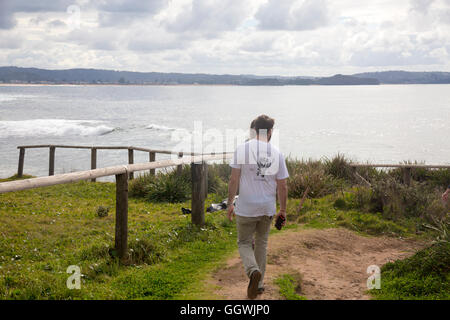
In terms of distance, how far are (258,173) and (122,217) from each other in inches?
91.8

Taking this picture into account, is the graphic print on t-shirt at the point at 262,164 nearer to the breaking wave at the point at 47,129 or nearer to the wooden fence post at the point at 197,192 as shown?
the wooden fence post at the point at 197,192

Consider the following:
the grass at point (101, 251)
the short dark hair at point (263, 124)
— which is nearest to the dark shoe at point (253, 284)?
the grass at point (101, 251)

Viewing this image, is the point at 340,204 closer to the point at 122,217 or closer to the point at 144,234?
the point at 144,234

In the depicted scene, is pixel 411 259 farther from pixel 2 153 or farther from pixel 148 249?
pixel 2 153

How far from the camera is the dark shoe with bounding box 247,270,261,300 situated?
471 centimetres

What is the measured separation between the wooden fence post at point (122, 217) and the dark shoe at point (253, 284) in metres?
2.11

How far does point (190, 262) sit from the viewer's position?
20.8 ft

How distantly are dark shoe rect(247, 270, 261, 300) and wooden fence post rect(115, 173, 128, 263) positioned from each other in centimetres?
211

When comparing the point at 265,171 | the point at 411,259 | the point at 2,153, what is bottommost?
the point at 2,153

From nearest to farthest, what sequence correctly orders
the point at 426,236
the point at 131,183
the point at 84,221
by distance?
the point at 426,236, the point at 84,221, the point at 131,183

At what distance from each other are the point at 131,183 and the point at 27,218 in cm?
369

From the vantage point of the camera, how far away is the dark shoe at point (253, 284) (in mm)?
4707
